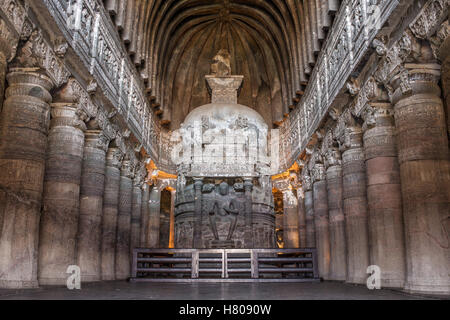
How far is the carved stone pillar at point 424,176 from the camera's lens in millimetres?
8758

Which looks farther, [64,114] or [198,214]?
[198,214]

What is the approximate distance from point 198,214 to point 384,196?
13.0 m

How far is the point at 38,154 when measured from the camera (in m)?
9.85

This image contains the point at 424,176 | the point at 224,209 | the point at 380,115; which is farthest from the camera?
the point at 224,209

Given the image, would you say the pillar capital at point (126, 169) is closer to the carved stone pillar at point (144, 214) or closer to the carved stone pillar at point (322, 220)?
the carved stone pillar at point (144, 214)

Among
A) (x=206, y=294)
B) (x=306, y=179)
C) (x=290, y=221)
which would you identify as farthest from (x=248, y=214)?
(x=206, y=294)

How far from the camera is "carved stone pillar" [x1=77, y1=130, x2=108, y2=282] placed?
13.3m

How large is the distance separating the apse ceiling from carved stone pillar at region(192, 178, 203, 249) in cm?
479

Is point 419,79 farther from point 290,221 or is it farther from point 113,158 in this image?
point 290,221

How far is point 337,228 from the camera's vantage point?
15.7 metres

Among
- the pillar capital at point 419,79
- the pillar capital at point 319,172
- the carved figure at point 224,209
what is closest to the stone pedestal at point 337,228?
the pillar capital at point 319,172
